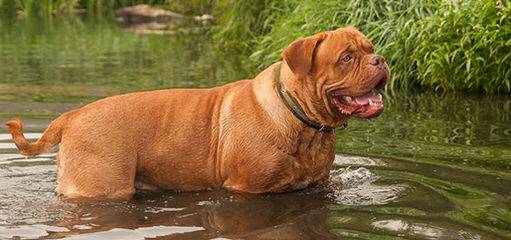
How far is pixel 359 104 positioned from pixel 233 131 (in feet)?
3.13

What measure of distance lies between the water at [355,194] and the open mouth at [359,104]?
0.68 metres

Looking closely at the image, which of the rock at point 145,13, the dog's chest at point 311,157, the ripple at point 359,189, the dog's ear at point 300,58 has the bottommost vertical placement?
the rock at point 145,13

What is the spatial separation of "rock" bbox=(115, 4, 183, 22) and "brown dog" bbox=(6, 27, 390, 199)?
26.1 metres

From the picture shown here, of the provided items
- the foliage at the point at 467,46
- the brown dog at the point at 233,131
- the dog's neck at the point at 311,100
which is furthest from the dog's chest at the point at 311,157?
the foliage at the point at 467,46

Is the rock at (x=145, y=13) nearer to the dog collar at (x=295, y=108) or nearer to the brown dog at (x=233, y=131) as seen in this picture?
the brown dog at (x=233, y=131)

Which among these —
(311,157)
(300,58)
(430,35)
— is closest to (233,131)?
(311,157)

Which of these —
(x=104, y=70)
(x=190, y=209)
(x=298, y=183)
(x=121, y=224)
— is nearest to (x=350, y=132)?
(x=298, y=183)

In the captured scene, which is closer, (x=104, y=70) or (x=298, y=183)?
(x=298, y=183)

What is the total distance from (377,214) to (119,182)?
6.05 feet

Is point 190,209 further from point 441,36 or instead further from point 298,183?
point 441,36

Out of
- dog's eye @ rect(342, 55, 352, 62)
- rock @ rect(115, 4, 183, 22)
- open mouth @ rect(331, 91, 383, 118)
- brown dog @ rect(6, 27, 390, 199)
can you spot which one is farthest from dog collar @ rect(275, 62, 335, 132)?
rock @ rect(115, 4, 183, 22)

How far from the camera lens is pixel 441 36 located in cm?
995

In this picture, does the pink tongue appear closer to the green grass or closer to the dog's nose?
the dog's nose

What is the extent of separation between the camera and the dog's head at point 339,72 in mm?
4871
